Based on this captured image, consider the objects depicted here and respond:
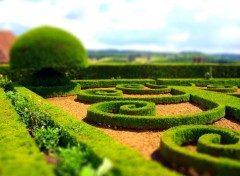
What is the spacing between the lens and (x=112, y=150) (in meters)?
7.09

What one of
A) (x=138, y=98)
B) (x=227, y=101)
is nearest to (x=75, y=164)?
(x=138, y=98)

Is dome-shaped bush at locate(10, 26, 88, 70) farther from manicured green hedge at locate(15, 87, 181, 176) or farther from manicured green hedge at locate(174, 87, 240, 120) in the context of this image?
manicured green hedge at locate(15, 87, 181, 176)

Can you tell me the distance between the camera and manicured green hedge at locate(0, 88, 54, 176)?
5918 millimetres

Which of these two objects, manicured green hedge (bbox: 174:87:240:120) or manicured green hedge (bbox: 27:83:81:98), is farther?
manicured green hedge (bbox: 27:83:81:98)

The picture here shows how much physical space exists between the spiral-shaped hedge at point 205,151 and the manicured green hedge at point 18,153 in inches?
109

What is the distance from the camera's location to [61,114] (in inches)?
447

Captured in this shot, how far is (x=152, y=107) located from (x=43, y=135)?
4.97 meters

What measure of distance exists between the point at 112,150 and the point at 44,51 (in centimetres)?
1461

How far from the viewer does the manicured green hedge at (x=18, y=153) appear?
5918mm

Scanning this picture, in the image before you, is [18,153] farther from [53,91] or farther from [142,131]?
[53,91]

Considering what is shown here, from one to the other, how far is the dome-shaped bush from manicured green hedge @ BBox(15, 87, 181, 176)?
397 inches

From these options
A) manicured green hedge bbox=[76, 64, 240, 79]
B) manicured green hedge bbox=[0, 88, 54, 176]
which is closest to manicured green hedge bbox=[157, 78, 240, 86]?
manicured green hedge bbox=[76, 64, 240, 79]

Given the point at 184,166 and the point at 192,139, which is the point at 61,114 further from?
the point at 184,166

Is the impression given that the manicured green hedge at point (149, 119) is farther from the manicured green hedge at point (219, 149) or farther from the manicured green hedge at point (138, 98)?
the manicured green hedge at point (138, 98)
